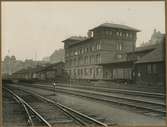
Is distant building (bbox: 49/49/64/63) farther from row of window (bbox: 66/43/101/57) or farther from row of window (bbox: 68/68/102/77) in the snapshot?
row of window (bbox: 66/43/101/57)

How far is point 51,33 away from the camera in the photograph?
5414 millimetres

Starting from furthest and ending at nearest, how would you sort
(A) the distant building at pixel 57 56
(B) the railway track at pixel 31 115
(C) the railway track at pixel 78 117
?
(A) the distant building at pixel 57 56
(B) the railway track at pixel 31 115
(C) the railway track at pixel 78 117

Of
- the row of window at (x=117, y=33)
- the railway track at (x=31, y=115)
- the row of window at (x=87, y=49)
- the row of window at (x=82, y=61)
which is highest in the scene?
the row of window at (x=117, y=33)

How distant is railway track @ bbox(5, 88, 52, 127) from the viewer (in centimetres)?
516

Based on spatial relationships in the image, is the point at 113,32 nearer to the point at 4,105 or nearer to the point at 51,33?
the point at 51,33

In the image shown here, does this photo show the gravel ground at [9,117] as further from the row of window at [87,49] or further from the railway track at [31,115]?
the row of window at [87,49]

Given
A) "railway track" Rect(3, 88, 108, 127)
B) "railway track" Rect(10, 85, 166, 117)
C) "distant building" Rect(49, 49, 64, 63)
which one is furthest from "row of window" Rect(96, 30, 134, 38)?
"railway track" Rect(3, 88, 108, 127)

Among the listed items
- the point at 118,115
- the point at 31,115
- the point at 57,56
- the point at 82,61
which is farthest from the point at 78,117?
the point at 82,61

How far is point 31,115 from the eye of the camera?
19.6ft

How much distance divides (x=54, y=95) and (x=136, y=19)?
247cm

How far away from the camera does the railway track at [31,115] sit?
516 centimetres

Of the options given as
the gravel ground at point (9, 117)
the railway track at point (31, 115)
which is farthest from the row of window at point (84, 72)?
the gravel ground at point (9, 117)

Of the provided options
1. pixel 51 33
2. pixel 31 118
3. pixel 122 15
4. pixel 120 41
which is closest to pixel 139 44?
pixel 120 41

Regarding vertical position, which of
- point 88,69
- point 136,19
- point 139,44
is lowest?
point 88,69
